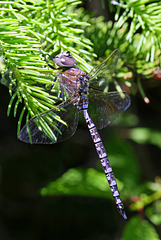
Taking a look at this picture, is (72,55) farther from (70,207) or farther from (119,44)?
Answer: (70,207)

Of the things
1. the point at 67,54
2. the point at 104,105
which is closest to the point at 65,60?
the point at 67,54

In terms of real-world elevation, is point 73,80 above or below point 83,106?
above

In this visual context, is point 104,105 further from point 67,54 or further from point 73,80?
point 67,54

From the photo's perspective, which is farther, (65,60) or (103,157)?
(103,157)

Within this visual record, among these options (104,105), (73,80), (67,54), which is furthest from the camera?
(104,105)

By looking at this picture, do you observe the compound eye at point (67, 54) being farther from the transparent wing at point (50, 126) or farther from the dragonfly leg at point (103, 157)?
the dragonfly leg at point (103, 157)

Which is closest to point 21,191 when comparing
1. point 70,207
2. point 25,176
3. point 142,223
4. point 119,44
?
point 25,176

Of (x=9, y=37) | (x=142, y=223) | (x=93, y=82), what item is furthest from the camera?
(x=142, y=223)
